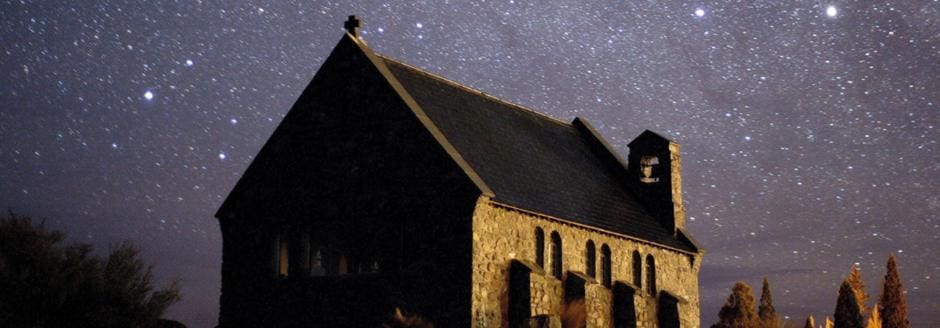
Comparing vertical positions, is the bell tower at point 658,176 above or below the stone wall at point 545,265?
above

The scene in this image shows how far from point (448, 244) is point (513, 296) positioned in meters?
2.64

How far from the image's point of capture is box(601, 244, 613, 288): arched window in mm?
38094

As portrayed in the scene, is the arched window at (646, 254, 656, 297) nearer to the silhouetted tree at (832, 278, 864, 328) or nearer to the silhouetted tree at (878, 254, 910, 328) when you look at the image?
the silhouetted tree at (832, 278, 864, 328)

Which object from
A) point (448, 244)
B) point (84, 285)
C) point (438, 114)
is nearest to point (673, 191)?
point (438, 114)

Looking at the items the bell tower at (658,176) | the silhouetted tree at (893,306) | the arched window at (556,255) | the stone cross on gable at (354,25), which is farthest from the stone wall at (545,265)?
the silhouetted tree at (893,306)

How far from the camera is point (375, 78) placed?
3503 cm

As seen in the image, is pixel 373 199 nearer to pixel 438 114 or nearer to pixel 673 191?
pixel 438 114

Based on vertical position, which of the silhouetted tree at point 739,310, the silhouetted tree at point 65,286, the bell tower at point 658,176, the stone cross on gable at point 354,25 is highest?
the stone cross on gable at point 354,25

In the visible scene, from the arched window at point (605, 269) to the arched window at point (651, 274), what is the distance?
303cm

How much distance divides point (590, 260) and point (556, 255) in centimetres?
233

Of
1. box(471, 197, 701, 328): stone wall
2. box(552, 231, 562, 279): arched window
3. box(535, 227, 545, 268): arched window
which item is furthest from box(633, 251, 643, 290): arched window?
box(535, 227, 545, 268): arched window

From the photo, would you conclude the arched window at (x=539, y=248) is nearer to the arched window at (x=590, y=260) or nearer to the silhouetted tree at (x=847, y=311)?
the arched window at (x=590, y=260)

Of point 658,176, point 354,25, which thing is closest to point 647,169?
point 658,176

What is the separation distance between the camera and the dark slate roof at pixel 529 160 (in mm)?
35438
